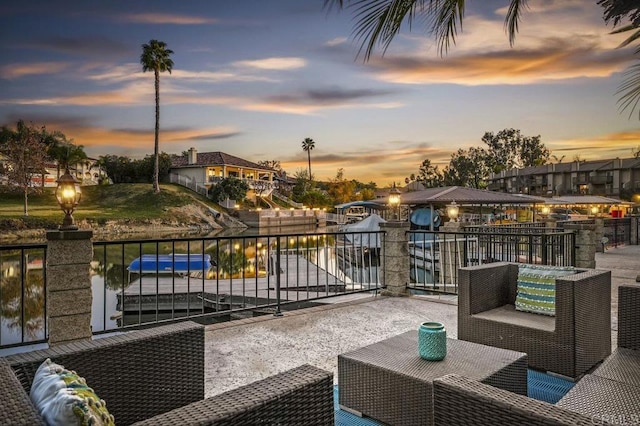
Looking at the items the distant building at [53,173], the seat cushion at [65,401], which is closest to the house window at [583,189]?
the distant building at [53,173]

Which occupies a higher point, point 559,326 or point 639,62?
point 639,62

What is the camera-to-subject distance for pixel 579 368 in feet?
9.59

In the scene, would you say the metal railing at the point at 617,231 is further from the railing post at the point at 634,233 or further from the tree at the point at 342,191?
the tree at the point at 342,191

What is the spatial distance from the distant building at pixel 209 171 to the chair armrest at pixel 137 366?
4487cm

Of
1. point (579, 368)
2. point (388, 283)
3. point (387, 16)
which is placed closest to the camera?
point (387, 16)

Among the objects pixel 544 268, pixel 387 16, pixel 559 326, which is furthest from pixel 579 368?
pixel 387 16

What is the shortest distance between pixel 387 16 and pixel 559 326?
240 centimetres

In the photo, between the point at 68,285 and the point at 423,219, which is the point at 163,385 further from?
the point at 423,219

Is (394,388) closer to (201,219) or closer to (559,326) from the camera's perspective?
(559,326)

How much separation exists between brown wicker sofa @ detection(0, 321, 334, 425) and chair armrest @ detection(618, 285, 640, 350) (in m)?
2.04

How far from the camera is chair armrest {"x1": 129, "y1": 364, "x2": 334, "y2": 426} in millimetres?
1098

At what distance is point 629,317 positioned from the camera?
8.03 ft

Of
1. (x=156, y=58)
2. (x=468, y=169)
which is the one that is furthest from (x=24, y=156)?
(x=468, y=169)

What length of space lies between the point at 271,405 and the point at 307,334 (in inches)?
120
